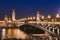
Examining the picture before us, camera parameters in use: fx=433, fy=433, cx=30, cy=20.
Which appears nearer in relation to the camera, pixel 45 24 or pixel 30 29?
pixel 45 24

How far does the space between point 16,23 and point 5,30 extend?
708 millimetres

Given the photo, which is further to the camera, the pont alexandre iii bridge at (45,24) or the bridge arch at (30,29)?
the bridge arch at (30,29)

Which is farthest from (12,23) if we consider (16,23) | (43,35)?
(43,35)

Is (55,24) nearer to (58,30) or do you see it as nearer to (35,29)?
(58,30)

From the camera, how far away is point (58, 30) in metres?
9.32

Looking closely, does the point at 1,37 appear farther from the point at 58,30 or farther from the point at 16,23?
the point at 58,30

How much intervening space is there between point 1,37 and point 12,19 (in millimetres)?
674

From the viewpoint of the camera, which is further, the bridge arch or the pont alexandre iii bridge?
the bridge arch

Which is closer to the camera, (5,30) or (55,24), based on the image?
(55,24)

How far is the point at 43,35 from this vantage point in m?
10.0

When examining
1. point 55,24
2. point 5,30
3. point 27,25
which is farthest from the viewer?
point 5,30

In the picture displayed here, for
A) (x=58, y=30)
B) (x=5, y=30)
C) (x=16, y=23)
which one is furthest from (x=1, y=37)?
(x=58, y=30)

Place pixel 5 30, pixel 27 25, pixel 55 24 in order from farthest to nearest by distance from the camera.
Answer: pixel 5 30, pixel 27 25, pixel 55 24

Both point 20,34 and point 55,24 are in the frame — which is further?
point 20,34
